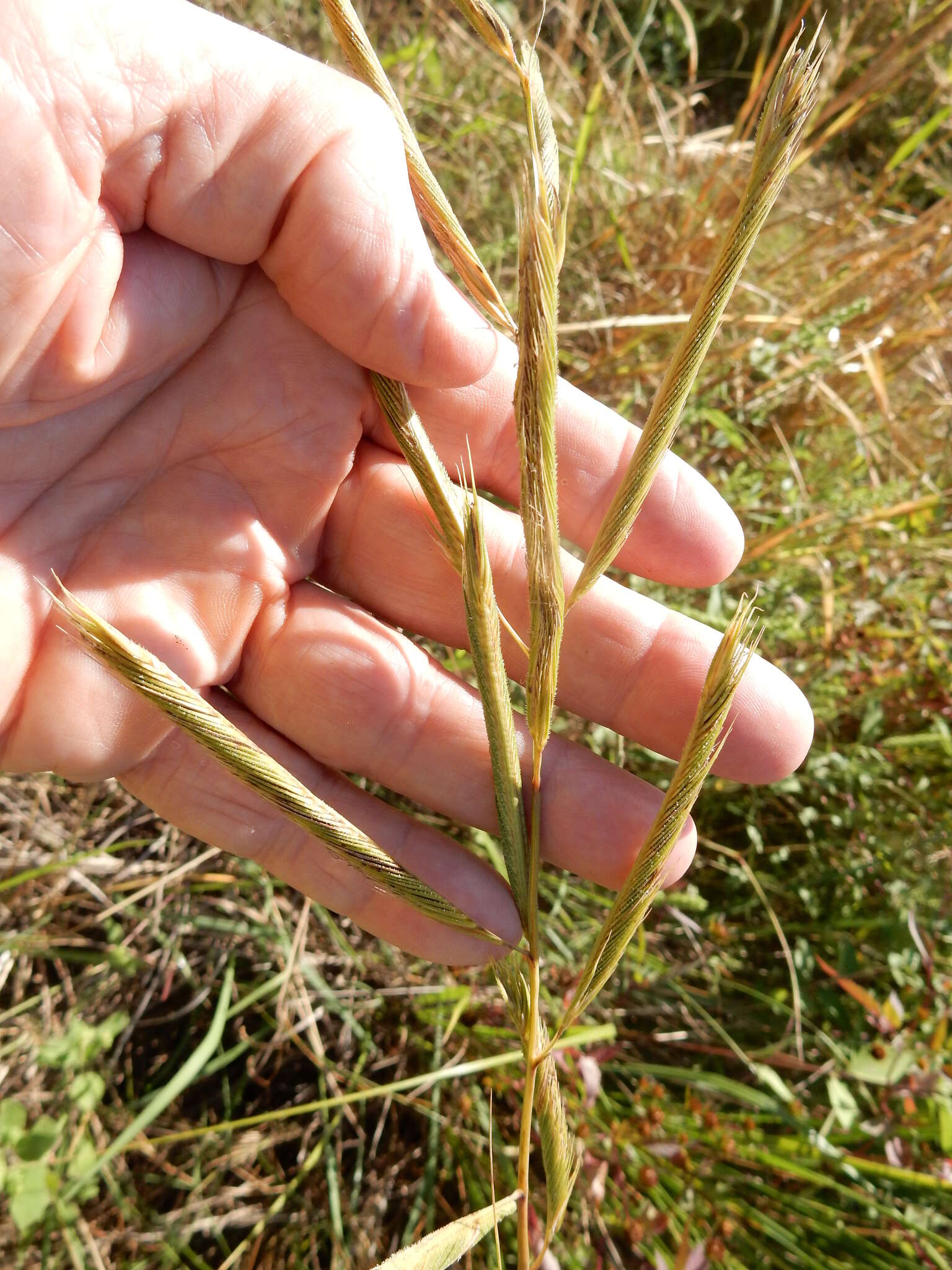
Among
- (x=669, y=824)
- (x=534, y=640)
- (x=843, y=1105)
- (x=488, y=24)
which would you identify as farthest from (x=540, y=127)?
(x=843, y=1105)

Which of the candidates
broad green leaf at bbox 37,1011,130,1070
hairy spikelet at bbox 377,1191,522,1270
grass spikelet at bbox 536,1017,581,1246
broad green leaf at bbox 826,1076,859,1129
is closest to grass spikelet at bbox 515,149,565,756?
grass spikelet at bbox 536,1017,581,1246

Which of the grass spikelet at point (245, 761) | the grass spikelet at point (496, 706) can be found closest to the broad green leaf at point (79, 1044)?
the grass spikelet at point (245, 761)

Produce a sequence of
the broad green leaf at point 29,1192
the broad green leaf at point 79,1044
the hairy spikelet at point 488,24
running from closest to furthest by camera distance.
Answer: the hairy spikelet at point 488,24 < the broad green leaf at point 29,1192 < the broad green leaf at point 79,1044

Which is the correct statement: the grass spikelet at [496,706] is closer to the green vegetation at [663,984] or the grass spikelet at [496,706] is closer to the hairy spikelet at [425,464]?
the hairy spikelet at [425,464]

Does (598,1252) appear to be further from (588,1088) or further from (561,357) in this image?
(561,357)

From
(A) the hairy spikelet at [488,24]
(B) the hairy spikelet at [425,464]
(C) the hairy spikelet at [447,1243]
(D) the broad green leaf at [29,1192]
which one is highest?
(A) the hairy spikelet at [488,24]

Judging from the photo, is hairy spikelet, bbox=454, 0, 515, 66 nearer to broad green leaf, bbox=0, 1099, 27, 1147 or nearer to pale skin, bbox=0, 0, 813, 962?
pale skin, bbox=0, 0, 813, 962

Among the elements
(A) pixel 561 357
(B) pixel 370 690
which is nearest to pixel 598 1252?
(B) pixel 370 690

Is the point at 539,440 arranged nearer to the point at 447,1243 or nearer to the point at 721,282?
the point at 721,282
